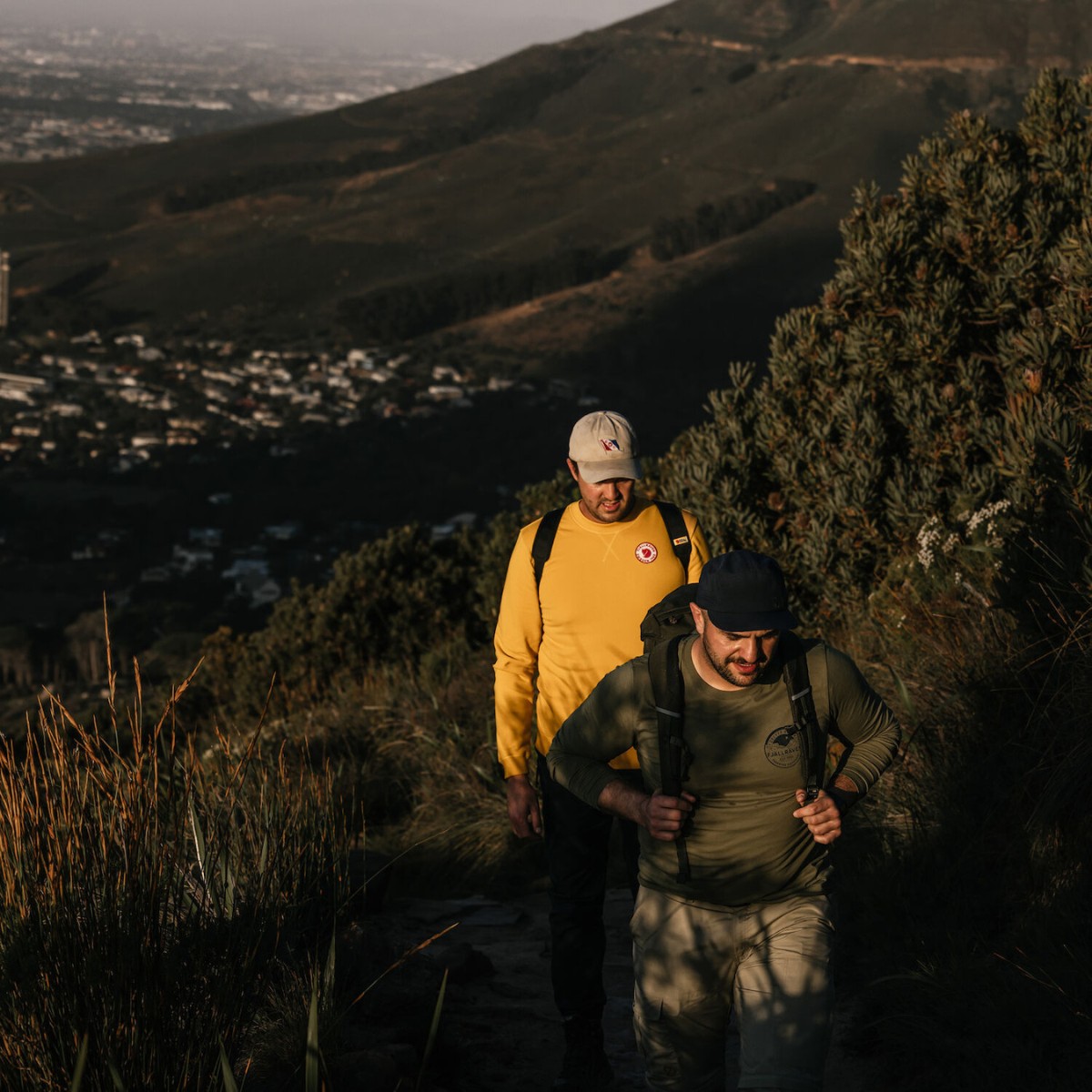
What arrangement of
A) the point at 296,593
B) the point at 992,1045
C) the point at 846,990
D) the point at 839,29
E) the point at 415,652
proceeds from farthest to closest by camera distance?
the point at 839,29 → the point at 296,593 → the point at 415,652 → the point at 846,990 → the point at 992,1045

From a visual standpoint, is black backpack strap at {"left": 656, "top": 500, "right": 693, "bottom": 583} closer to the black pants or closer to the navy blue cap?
the black pants

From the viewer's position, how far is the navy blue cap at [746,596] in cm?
299

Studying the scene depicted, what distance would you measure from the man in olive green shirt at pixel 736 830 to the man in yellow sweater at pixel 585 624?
2.17 feet

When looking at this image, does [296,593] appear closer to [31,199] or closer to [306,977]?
[306,977]

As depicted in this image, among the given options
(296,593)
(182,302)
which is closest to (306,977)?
(296,593)

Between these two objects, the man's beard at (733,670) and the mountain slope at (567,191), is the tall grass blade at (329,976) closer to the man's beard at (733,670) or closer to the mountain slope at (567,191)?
the man's beard at (733,670)

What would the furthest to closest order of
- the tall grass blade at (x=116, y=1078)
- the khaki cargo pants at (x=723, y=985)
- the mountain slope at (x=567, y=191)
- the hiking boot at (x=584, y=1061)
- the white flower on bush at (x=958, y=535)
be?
the mountain slope at (x=567, y=191) → the white flower on bush at (x=958, y=535) → the hiking boot at (x=584, y=1061) → the khaki cargo pants at (x=723, y=985) → the tall grass blade at (x=116, y=1078)

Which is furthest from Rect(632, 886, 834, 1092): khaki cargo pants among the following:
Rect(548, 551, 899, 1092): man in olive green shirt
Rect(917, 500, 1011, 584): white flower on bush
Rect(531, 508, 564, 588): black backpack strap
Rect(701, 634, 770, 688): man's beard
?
Rect(917, 500, 1011, 584): white flower on bush

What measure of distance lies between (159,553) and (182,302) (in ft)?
207

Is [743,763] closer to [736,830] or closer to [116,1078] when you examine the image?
[736,830]

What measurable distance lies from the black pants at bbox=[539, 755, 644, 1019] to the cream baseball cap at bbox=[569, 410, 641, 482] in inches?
33.7

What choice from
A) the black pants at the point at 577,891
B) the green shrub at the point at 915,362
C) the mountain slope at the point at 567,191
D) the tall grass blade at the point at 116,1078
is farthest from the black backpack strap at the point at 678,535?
the mountain slope at the point at 567,191

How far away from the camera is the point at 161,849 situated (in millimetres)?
3125

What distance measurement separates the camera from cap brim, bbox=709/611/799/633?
299cm
